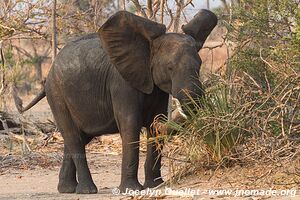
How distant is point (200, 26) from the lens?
8906 millimetres

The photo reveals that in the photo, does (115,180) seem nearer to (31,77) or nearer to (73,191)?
(73,191)

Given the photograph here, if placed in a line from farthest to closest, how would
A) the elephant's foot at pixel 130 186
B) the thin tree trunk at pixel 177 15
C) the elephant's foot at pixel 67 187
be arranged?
the thin tree trunk at pixel 177 15 < the elephant's foot at pixel 67 187 < the elephant's foot at pixel 130 186

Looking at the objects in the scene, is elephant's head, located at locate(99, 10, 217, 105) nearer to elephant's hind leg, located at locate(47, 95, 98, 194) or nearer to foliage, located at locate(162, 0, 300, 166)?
foliage, located at locate(162, 0, 300, 166)

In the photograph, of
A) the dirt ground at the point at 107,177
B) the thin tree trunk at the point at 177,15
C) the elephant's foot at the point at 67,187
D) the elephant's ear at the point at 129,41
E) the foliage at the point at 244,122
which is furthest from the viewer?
the thin tree trunk at the point at 177,15

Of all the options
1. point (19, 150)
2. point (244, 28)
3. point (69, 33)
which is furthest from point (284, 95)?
point (69, 33)

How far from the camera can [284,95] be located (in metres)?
6.74

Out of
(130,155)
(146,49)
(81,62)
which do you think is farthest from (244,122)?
(81,62)

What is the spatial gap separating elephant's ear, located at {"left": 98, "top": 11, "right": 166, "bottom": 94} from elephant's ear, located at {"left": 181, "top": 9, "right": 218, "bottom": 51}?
1.36ft

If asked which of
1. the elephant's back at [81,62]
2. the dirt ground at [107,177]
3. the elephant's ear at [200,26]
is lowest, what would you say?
the dirt ground at [107,177]

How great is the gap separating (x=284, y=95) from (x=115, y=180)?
4399 millimetres

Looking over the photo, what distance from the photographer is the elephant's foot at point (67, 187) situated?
9305 millimetres

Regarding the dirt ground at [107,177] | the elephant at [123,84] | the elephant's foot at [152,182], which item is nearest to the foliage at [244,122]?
the dirt ground at [107,177]

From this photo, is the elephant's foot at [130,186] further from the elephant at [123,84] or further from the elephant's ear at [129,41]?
the elephant's ear at [129,41]

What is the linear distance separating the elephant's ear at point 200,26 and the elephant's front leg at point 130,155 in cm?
125
